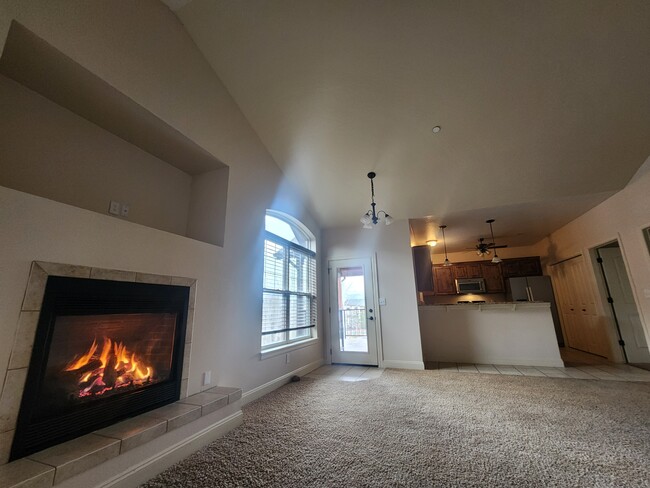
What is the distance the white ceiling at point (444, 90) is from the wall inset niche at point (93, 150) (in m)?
1.12

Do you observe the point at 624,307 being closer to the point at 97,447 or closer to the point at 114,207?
the point at 97,447

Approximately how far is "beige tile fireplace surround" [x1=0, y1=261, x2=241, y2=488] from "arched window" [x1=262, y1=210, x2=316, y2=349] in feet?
5.05

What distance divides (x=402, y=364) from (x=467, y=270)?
4248 mm

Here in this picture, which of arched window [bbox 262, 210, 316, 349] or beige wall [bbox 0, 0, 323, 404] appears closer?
beige wall [bbox 0, 0, 323, 404]

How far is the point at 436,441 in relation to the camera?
81.8 inches

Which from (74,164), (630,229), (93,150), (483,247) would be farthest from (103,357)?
(483,247)

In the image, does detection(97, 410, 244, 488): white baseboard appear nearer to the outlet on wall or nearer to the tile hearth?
the tile hearth

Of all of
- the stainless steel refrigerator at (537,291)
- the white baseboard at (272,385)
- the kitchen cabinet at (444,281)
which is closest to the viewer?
the white baseboard at (272,385)

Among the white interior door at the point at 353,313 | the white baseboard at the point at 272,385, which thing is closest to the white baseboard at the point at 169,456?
the white baseboard at the point at 272,385

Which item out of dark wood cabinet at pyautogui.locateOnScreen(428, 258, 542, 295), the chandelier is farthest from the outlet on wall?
dark wood cabinet at pyautogui.locateOnScreen(428, 258, 542, 295)

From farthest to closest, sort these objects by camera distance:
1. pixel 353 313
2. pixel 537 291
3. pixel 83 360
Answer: pixel 537 291
pixel 353 313
pixel 83 360

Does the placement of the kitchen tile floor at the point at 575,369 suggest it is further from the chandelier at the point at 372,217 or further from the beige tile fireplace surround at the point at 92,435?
the beige tile fireplace surround at the point at 92,435

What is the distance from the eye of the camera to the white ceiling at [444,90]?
2.42 metres

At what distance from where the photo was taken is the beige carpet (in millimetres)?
1646
